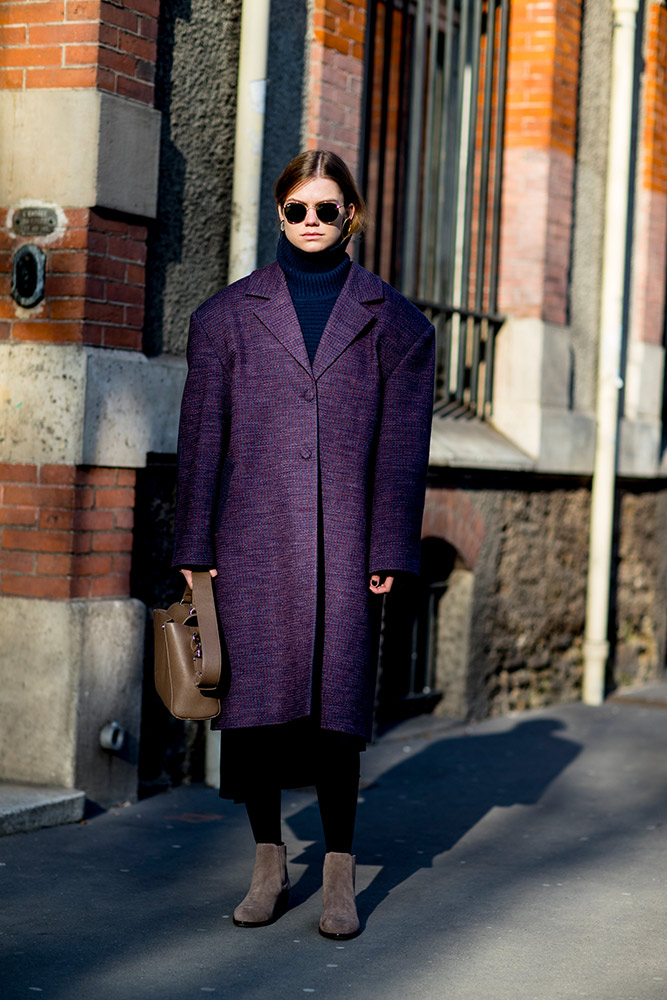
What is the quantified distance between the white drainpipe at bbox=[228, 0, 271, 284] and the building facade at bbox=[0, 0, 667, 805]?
0.07 m

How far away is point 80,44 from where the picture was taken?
15.6 feet

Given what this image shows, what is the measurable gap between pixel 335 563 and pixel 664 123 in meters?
6.21

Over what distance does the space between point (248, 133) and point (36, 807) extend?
8.41 ft

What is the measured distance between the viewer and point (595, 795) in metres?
5.59

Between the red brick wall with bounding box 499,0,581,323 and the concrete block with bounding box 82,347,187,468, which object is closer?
the concrete block with bounding box 82,347,187,468

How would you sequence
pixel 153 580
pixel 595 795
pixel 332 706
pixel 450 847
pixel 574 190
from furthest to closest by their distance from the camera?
pixel 574 190 < pixel 595 795 < pixel 153 580 < pixel 450 847 < pixel 332 706

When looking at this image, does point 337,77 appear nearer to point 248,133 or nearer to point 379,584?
point 248,133

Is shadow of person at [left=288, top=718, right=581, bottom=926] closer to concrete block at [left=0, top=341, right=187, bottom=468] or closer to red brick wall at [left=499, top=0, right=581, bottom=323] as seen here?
concrete block at [left=0, top=341, right=187, bottom=468]

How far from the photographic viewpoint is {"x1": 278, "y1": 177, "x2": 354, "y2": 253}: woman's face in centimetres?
366

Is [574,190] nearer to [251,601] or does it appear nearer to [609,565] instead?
[609,565]

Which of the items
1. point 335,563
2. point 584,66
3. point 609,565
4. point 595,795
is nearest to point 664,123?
point 584,66

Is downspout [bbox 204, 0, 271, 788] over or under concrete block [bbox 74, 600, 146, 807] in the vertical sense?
over

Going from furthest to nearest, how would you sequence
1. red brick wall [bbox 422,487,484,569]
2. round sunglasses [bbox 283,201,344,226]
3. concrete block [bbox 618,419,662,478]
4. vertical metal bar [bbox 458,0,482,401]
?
concrete block [bbox 618,419,662,478] < vertical metal bar [bbox 458,0,482,401] < red brick wall [bbox 422,487,484,569] < round sunglasses [bbox 283,201,344,226]

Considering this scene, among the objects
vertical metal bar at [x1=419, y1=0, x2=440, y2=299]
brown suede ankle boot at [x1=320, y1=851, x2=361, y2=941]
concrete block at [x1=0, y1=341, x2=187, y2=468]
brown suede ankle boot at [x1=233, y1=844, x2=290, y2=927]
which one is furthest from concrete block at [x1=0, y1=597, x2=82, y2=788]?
vertical metal bar at [x1=419, y1=0, x2=440, y2=299]
